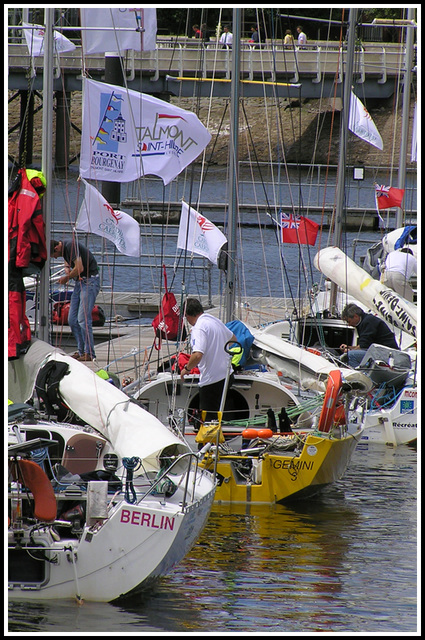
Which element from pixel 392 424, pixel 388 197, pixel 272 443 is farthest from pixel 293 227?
pixel 272 443

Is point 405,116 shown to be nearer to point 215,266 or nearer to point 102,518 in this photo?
point 215,266

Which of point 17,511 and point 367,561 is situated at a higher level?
point 17,511

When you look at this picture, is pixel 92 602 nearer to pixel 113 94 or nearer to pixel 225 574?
pixel 225 574

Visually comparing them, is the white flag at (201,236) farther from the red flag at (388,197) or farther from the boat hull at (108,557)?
the red flag at (388,197)

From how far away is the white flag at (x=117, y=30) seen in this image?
10.9m

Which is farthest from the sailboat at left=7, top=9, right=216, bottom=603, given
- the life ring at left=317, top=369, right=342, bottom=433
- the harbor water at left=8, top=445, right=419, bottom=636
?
the life ring at left=317, top=369, right=342, bottom=433

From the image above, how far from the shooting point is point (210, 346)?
11094 millimetres

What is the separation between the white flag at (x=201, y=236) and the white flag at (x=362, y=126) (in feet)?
26.5

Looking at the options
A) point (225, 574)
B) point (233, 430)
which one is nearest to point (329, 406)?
point (233, 430)

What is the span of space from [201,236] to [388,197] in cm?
831

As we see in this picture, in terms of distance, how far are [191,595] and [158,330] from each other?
508cm

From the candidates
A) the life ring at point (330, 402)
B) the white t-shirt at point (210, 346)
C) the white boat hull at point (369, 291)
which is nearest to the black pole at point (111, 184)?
the white boat hull at point (369, 291)

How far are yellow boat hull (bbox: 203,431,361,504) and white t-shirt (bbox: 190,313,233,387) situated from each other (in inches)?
40.2

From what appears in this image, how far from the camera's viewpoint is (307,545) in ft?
33.1
